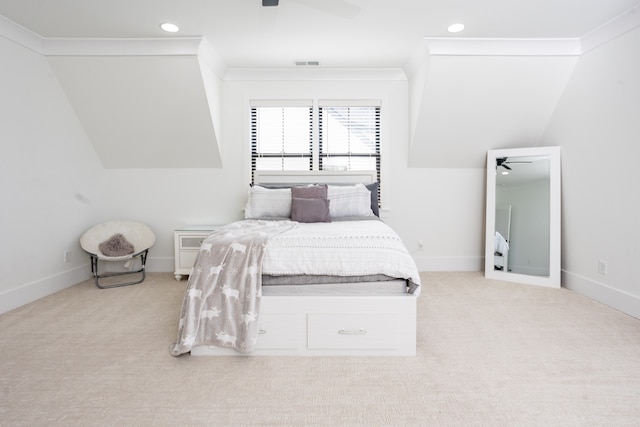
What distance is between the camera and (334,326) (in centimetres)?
213

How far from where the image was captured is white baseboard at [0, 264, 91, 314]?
2904mm

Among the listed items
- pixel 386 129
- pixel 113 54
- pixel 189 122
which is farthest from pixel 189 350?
pixel 386 129

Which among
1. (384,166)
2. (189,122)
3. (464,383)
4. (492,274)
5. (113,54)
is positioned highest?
(113,54)

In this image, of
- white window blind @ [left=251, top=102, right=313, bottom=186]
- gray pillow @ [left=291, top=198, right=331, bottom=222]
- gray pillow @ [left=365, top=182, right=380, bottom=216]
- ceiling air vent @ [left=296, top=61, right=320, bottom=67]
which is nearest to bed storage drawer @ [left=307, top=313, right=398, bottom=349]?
gray pillow @ [left=291, top=198, right=331, bottom=222]

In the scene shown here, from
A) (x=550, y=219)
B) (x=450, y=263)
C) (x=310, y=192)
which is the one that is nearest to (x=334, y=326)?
(x=310, y=192)

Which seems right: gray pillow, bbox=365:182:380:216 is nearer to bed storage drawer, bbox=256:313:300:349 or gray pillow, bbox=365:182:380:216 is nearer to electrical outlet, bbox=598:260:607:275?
bed storage drawer, bbox=256:313:300:349

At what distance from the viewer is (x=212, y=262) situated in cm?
216

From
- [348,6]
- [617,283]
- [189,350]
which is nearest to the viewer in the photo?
[189,350]

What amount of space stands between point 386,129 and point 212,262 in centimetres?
281

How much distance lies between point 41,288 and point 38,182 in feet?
3.29

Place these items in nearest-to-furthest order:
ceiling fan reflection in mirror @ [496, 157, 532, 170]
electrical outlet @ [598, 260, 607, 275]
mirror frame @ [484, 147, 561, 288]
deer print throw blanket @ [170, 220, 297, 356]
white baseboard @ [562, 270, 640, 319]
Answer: deer print throw blanket @ [170, 220, 297, 356] → white baseboard @ [562, 270, 640, 319] → electrical outlet @ [598, 260, 607, 275] → mirror frame @ [484, 147, 561, 288] → ceiling fan reflection in mirror @ [496, 157, 532, 170]

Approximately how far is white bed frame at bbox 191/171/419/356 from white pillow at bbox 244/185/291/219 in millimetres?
1505

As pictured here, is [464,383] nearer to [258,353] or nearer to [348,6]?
[258,353]

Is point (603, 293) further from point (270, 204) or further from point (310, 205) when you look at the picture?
point (270, 204)
